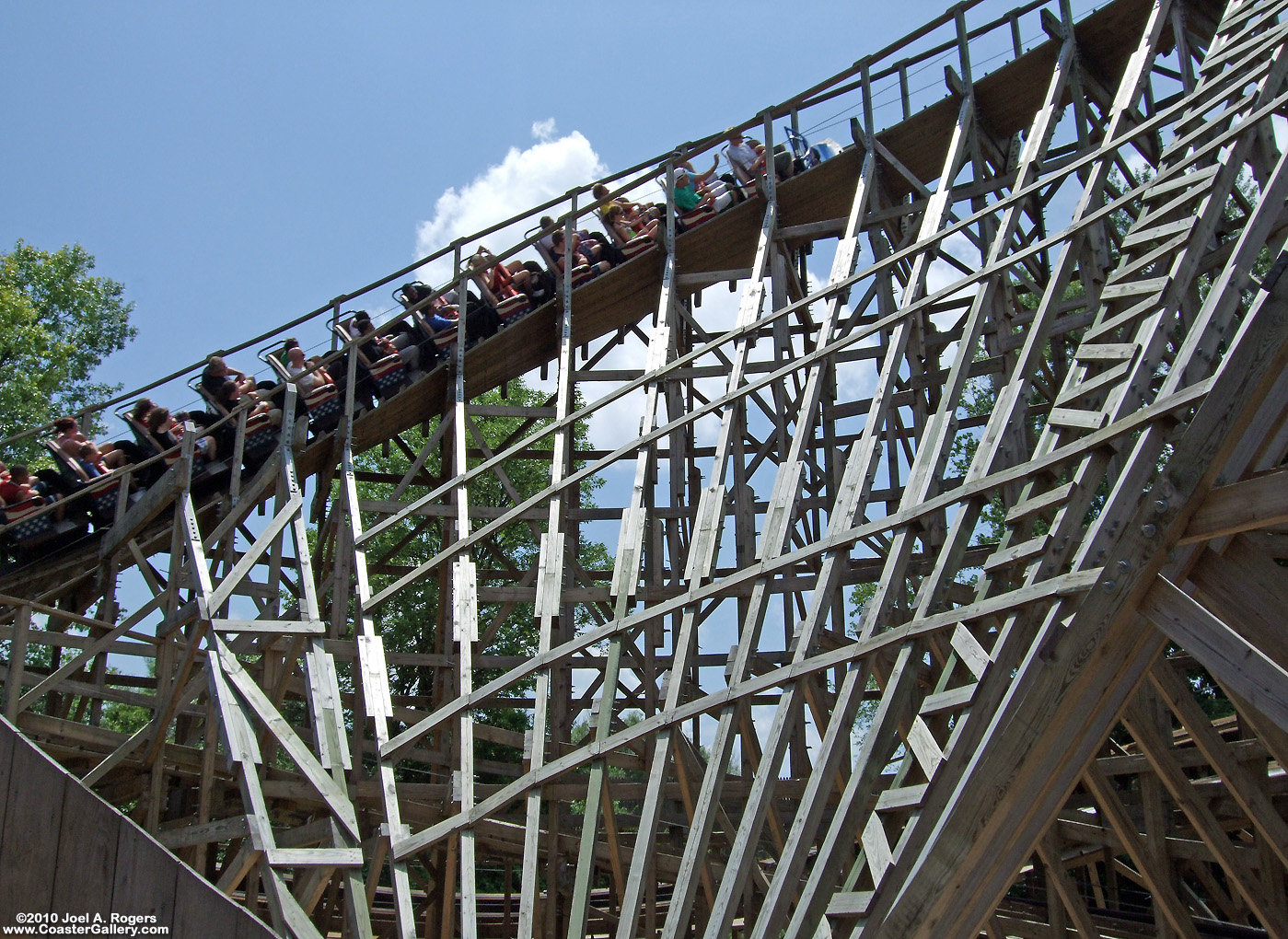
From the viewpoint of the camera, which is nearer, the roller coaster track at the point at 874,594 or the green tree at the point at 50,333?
the roller coaster track at the point at 874,594

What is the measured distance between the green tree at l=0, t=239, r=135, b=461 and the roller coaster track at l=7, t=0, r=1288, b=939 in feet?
27.0

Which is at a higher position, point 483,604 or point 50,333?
point 50,333

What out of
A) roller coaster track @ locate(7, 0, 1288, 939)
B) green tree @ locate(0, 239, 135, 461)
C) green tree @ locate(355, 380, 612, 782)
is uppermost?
green tree @ locate(0, 239, 135, 461)

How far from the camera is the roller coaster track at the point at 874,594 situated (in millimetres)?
5801

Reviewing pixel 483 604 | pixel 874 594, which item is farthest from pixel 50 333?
pixel 874 594

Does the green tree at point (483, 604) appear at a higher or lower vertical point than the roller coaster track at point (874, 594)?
higher

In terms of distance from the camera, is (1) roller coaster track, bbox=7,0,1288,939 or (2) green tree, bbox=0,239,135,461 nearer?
(1) roller coaster track, bbox=7,0,1288,939

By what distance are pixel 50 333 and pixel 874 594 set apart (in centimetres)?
1636

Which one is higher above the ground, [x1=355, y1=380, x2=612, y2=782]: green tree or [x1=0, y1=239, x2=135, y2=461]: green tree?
[x1=0, y1=239, x2=135, y2=461]: green tree

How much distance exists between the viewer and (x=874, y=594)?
10.4 m

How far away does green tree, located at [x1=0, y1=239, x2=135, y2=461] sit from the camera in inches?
784

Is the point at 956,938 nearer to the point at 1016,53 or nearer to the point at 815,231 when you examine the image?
the point at 815,231

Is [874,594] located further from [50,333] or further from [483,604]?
[50,333]

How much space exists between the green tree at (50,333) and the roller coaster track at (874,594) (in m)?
8.24
